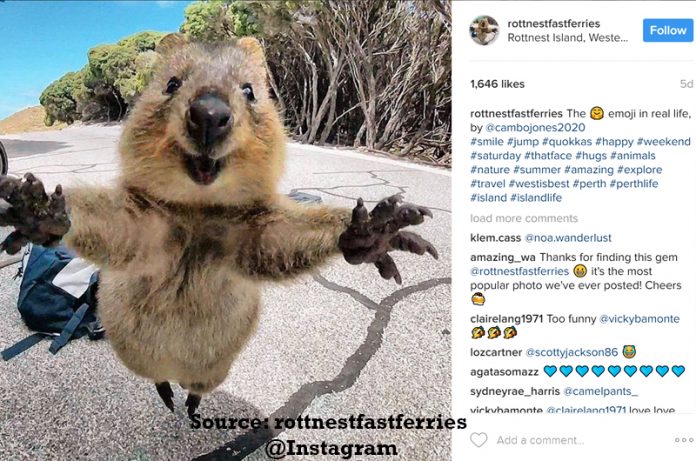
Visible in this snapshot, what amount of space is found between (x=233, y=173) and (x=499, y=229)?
1.08 ft

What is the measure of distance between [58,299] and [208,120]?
0.54m

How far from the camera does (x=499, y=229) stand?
615 mm

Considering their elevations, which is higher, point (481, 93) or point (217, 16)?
point (217, 16)

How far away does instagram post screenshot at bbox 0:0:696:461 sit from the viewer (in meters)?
0.55

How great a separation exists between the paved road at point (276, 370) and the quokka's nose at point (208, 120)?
6.2 inches

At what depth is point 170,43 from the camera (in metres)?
0.59

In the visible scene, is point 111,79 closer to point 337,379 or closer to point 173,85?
point 173,85

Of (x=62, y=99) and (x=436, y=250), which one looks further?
(x=62, y=99)

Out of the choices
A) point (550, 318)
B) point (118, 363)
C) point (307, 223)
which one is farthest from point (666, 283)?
point (118, 363)

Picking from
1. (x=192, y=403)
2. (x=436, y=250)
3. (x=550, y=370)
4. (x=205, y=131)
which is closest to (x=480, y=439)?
(x=550, y=370)

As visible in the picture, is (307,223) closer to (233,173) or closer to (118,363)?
(233,173)

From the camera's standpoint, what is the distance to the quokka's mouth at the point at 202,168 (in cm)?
50

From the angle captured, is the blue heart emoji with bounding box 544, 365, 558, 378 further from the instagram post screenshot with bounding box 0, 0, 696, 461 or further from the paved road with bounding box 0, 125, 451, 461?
the paved road with bounding box 0, 125, 451, 461

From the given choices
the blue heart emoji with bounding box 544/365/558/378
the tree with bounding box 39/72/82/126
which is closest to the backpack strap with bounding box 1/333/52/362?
the tree with bounding box 39/72/82/126
